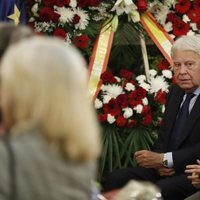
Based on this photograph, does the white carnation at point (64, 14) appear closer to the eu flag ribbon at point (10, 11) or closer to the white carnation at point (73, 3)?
the white carnation at point (73, 3)

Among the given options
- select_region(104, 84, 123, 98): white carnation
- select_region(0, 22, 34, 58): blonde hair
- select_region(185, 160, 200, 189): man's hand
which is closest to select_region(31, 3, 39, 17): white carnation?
select_region(104, 84, 123, 98): white carnation

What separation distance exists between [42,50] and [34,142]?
0.27 meters

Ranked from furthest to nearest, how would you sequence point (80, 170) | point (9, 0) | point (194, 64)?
point (9, 0) < point (194, 64) < point (80, 170)

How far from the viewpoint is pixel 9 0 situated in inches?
217

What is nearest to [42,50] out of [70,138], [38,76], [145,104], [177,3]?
[38,76]

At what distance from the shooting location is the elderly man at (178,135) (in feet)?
14.9

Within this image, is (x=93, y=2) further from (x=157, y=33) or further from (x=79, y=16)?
(x=157, y=33)

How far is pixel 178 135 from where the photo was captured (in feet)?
15.3

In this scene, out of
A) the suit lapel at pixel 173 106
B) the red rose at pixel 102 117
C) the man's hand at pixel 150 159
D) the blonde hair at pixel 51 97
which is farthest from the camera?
the red rose at pixel 102 117

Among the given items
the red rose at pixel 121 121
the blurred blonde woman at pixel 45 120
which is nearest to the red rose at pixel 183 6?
the red rose at pixel 121 121

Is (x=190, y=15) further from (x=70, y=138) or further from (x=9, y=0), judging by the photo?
(x=70, y=138)

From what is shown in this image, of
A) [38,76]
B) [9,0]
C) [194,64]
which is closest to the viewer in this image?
[38,76]

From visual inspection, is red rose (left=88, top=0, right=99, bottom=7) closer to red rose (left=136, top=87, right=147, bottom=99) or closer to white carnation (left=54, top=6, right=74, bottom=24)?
white carnation (left=54, top=6, right=74, bottom=24)

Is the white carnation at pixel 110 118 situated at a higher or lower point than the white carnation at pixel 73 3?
lower
